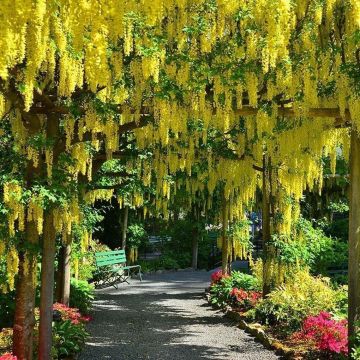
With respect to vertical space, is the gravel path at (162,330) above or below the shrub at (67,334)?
below

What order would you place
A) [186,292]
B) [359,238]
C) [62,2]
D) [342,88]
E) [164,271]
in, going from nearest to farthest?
[62,2], [342,88], [359,238], [186,292], [164,271]

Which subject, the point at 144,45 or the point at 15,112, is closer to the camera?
the point at 144,45

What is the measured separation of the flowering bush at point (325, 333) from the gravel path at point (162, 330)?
0.67m

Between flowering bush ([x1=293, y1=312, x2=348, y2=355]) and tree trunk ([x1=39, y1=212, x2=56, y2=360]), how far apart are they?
12.3 ft

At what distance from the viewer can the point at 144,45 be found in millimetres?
5465

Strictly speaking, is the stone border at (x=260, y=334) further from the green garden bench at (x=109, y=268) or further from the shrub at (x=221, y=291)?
the green garden bench at (x=109, y=268)

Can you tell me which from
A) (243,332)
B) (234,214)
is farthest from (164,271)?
(243,332)

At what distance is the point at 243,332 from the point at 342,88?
5.46m

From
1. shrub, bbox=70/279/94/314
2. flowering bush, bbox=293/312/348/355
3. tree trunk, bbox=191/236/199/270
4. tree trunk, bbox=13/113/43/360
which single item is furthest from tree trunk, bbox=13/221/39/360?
tree trunk, bbox=191/236/199/270

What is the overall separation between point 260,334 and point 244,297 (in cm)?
277

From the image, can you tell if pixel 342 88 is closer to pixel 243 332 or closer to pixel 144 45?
pixel 144 45

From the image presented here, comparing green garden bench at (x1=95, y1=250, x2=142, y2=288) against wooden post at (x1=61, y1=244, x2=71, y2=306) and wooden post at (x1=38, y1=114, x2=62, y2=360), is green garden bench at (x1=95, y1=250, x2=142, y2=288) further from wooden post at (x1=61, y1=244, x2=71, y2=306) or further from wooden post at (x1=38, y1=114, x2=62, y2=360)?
wooden post at (x1=38, y1=114, x2=62, y2=360)

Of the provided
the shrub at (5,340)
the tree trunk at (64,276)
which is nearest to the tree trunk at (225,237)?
the tree trunk at (64,276)

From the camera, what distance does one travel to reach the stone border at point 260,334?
8.09 meters
